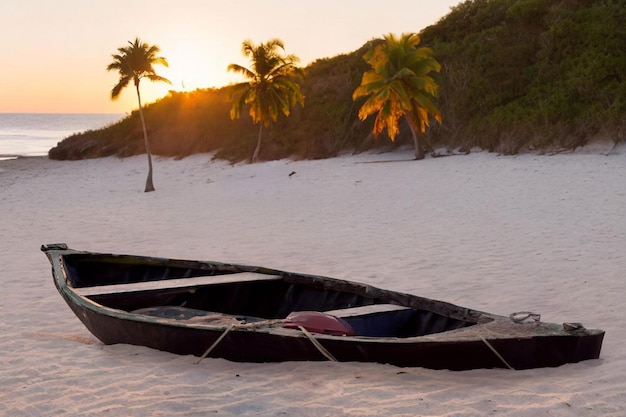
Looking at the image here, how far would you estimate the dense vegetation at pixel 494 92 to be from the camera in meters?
23.1

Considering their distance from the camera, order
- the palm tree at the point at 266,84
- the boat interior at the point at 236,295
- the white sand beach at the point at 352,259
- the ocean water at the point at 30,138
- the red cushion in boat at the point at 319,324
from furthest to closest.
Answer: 1. the ocean water at the point at 30,138
2. the palm tree at the point at 266,84
3. the boat interior at the point at 236,295
4. the red cushion in boat at the point at 319,324
5. the white sand beach at the point at 352,259

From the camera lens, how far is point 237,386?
4887mm

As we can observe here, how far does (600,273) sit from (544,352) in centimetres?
399

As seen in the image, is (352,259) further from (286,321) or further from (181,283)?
(286,321)

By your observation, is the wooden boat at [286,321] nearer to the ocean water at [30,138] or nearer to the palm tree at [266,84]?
the palm tree at [266,84]

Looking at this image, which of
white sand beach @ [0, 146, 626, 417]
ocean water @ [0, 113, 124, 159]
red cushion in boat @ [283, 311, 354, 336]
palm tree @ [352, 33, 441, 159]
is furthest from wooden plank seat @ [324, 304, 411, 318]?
ocean water @ [0, 113, 124, 159]

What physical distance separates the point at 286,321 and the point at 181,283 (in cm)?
184

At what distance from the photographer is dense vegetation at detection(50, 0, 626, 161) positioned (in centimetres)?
2308

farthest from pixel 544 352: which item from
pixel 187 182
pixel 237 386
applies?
pixel 187 182

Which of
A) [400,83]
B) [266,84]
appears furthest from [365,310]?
Answer: [266,84]

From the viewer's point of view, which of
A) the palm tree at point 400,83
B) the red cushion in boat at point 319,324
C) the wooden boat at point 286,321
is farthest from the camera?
the palm tree at point 400,83

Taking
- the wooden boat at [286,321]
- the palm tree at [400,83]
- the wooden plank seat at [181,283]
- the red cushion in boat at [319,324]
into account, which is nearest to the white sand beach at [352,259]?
the wooden boat at [286,321]

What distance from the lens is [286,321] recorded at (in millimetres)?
5336

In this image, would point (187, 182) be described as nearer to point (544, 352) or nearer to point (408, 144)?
point (408, 144)
